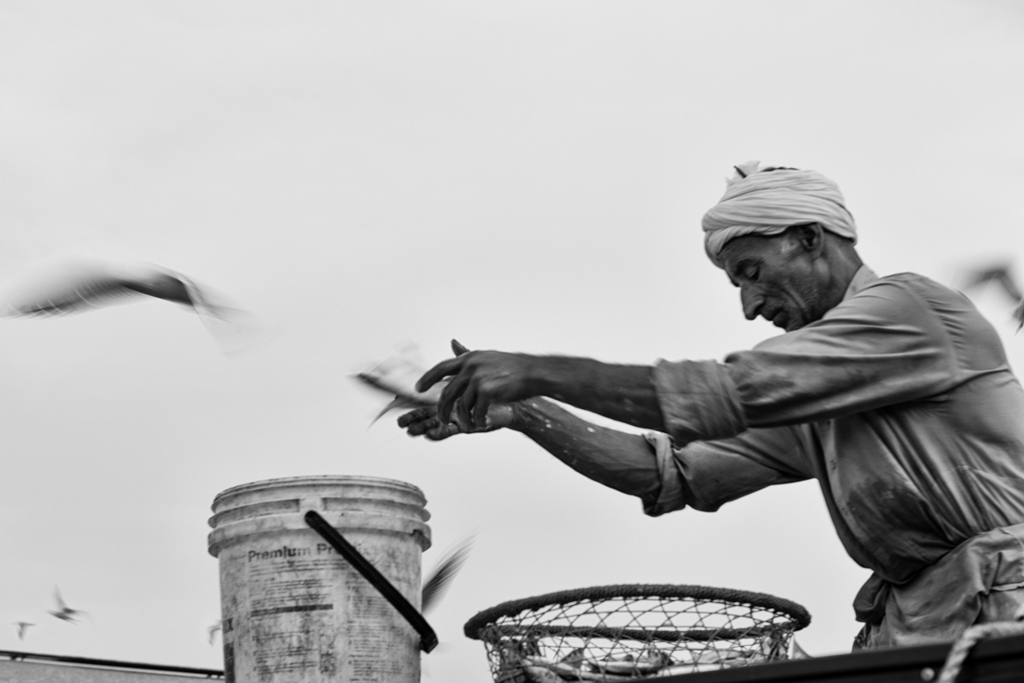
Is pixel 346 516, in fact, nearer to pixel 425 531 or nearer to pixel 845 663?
pixel 425 531

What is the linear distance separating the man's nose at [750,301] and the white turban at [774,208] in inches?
3.9

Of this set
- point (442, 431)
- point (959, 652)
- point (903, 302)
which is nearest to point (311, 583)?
point (442, 431)

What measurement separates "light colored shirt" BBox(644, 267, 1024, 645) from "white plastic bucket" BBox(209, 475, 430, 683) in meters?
1.00

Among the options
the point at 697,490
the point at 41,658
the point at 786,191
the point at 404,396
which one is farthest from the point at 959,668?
the point at 41,658

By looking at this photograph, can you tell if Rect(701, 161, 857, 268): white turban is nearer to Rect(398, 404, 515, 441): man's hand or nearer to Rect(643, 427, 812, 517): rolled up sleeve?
Rect(643, 427, 812, 517): rolled up sleeve

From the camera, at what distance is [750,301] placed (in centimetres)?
335

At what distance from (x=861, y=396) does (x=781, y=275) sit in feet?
1.46

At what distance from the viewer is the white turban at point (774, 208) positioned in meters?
3.23

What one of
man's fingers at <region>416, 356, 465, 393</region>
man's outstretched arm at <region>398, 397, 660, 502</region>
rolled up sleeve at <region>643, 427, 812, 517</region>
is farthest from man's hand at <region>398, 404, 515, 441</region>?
man's fingers at <region>416, 356, 465, 393</region>

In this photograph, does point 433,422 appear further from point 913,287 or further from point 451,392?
point 913,287

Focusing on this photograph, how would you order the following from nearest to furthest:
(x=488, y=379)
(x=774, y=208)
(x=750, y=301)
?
(x=488, y=379) → (x=774, y=208) → (x=750, y=301)

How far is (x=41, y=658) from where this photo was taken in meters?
5.47

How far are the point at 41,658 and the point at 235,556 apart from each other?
234cm

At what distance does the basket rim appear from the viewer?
133 inches
